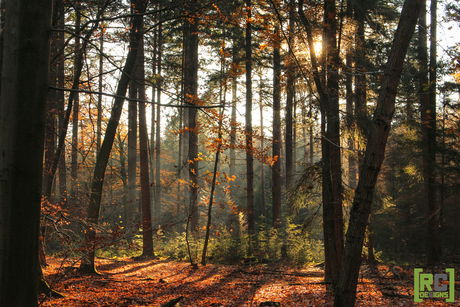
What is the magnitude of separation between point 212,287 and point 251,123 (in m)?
6.78

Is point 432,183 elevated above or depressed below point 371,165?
below

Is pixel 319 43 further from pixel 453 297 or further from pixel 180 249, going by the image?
pixel 180 249

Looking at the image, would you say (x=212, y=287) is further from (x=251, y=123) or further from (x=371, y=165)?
(x=251, y=123)

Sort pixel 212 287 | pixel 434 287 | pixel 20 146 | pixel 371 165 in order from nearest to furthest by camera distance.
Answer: pixel 20 146, pixel 371 165, pixel 434 287, pixel 212 287

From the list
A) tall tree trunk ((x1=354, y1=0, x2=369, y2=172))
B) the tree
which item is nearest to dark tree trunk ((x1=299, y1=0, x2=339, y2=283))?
tall tree trunk ((x1=354, y1=0, x2=369, y2=172))

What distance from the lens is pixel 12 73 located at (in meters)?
2.48

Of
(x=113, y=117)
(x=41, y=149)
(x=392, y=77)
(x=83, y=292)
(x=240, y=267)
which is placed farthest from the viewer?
(x=240, y=267)

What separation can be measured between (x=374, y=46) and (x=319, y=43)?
597 centimetres

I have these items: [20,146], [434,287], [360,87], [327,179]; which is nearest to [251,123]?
[360,87]

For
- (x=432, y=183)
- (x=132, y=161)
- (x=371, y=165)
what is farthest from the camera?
(x=132, y=161)

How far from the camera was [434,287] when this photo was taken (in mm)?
6602

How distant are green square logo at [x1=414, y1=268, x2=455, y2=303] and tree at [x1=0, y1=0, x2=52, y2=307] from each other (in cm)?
652

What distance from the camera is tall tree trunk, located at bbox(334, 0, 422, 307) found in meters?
3.92

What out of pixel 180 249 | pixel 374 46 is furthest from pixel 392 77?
pixel 180 249
